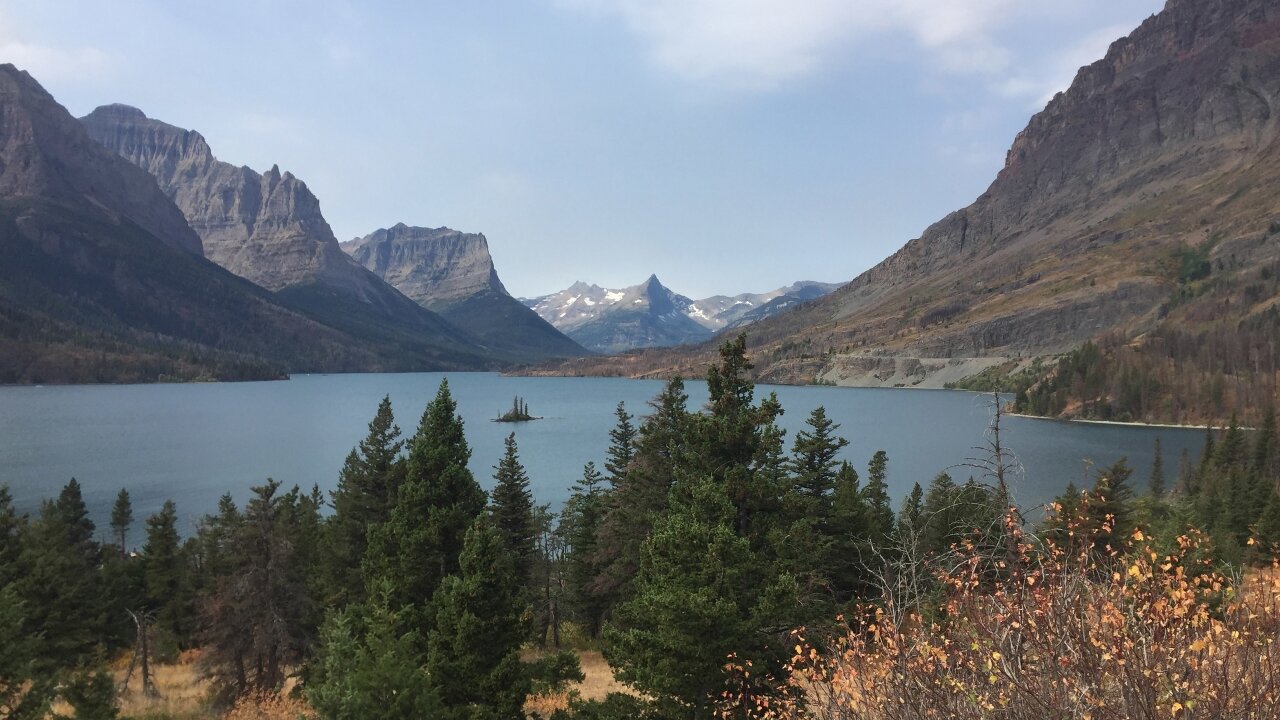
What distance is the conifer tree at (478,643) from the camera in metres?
18.0

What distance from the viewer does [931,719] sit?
8.14m

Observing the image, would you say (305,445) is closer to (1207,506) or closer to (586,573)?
(586,573)

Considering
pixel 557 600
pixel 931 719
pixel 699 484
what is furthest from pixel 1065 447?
pixel 931 719

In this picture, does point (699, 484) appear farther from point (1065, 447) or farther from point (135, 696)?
point (1065, 447)

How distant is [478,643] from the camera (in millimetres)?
18266

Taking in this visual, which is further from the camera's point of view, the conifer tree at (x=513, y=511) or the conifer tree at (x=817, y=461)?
the conifer tree at (x=513, y=511)

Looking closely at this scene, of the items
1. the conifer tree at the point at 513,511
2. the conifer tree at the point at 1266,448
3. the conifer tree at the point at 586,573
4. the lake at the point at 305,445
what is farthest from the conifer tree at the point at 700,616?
the conifer tree at the point at 1266,448

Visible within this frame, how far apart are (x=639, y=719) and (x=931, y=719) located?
11.3 m

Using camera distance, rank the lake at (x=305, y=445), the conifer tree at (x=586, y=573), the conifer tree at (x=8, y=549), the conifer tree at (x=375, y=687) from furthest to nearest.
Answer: the lake at (x=305, y=445) < the conifer tree at (x=586, y=573) < the conifer tree at (x=8, y=549) < the conifer tree at (x=375, y=687)

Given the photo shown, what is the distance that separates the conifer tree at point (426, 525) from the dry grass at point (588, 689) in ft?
16.9

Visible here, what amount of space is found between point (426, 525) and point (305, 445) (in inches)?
4349

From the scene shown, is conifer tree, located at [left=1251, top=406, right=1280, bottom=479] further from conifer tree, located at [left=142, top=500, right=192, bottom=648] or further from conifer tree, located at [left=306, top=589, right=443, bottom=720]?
conifer tree, located at [left=142, top=500, right=192, bottom=648]

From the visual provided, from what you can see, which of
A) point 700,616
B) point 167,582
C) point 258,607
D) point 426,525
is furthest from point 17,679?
point 167,582

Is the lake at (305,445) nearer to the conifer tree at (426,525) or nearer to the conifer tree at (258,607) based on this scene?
the conifer tree at (426,525)
